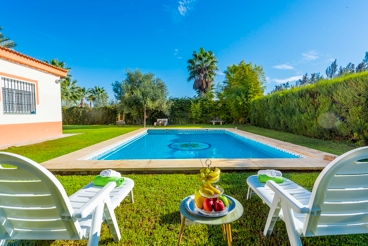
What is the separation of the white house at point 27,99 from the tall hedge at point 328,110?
14.5m

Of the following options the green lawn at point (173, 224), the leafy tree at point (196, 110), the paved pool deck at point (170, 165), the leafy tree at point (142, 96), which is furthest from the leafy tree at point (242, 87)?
the green lawn at point (173, 224)

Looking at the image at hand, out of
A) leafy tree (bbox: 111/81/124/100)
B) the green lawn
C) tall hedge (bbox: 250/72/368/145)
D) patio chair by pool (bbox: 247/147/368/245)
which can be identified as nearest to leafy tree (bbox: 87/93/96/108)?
leafy tree (bbox: 111/81/124/100)

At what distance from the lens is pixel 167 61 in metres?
24.4

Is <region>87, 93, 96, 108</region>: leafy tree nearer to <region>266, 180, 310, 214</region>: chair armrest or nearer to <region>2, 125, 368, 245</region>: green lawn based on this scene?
<region>2, 125, 368, 245</region>: green lawn

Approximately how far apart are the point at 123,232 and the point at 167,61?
24.1 meters

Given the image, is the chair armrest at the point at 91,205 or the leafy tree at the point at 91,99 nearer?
the chair armrest at the point at 91,205

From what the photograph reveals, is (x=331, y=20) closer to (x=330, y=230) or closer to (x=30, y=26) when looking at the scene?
(x=330, y=230)

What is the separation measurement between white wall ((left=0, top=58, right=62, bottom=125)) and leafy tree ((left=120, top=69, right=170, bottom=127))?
8.92m

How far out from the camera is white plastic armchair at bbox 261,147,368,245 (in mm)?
1371

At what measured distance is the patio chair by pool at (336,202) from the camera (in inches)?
53.9

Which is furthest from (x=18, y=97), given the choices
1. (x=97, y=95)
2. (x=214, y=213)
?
(x=97, y=95)

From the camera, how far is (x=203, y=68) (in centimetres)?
2581

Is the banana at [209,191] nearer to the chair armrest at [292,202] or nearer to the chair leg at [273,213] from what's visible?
the chair armrest at [292,202]

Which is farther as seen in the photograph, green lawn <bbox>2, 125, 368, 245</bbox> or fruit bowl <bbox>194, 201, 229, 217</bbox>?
Result: green lawn <bbox>2, 125, 368, 245</bbox>
